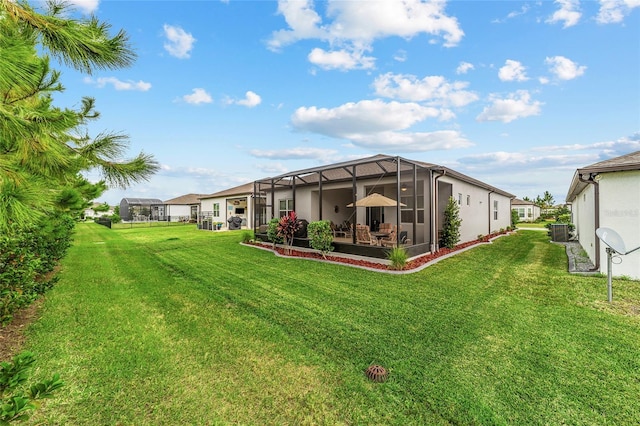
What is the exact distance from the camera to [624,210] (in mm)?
6812

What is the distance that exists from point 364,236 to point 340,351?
7.08 metres

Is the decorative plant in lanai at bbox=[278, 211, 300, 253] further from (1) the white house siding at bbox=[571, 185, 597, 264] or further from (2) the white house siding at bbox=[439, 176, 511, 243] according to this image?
(1) the white house siding at bbox=[571, 185, 597, 264]

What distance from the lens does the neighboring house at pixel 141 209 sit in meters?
43.4

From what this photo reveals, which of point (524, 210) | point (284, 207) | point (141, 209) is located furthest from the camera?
point (141, 209)

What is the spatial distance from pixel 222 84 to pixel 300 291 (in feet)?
43.4

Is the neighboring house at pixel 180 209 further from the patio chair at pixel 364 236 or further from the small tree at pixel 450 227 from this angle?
the small tree at pixel 450 227

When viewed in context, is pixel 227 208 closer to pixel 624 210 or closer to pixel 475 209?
pixel 475 209

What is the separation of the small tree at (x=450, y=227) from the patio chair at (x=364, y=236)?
388 centimetres

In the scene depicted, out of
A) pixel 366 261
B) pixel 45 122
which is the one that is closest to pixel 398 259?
pixel 366 261

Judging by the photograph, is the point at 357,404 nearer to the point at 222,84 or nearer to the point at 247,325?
the point at 247,325

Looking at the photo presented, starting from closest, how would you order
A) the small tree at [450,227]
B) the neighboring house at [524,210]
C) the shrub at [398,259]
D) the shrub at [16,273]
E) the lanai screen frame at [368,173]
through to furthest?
the shrub at [16,273] < the shrub at [398,259] < the lanai screen frame at [368,173] < the small tree at [450,227] < the neighboring house at [524,210]

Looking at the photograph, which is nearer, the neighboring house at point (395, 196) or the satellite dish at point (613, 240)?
the satellite dish at point (613, 240)

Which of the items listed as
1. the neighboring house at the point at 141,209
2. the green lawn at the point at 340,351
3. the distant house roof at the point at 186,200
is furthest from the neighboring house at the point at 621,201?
the neighboring house at the point at 141,209

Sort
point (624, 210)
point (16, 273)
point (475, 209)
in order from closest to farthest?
point (16, 273) < point (624, 210) < point (475, 209)
